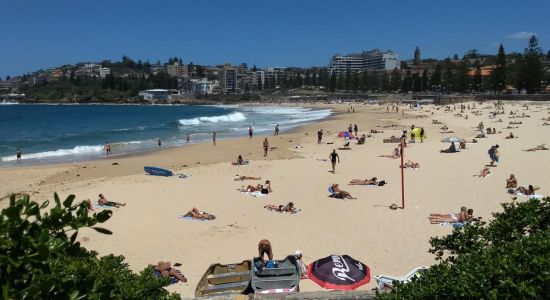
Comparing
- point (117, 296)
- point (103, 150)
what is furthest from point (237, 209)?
point (103, 150)

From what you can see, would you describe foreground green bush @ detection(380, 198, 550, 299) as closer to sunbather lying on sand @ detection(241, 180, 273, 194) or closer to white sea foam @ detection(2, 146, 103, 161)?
sunbather lying on sand @ detection(241, 180, 273, 194)

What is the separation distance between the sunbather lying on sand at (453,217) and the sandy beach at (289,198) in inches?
9.2

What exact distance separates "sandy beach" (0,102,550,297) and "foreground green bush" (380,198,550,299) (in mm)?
3598

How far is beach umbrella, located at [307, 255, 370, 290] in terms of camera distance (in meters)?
7.15

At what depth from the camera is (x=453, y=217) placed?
1093 cm

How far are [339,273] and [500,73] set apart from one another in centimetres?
7680

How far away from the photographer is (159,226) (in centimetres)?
1146

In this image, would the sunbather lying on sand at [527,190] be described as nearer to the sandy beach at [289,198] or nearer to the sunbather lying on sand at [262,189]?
the sandy beach at [289,198]

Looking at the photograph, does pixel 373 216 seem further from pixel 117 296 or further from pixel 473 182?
pixel 117 296

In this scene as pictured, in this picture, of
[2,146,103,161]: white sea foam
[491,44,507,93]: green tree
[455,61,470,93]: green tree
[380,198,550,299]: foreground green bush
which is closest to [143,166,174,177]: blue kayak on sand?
[2,146,103,161]: white sea foam

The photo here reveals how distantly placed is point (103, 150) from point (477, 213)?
81.1ft

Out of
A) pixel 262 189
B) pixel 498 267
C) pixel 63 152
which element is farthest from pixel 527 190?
pixel 63 152

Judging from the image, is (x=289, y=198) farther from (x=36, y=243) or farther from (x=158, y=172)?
(x=36, y=243)

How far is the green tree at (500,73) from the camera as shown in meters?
72.6
